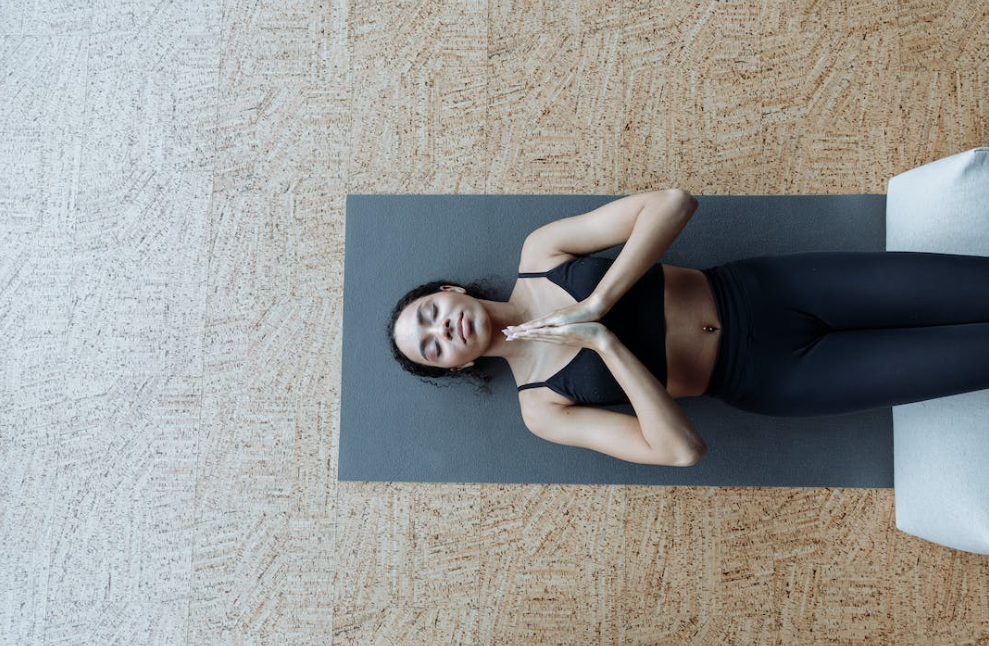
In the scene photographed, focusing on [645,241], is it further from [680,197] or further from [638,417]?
[638,417]

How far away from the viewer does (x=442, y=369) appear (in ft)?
6.68

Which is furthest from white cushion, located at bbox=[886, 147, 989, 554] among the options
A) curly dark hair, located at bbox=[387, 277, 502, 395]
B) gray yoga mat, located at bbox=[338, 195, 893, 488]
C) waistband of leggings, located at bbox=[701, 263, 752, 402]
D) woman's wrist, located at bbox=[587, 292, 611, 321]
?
curly dark hair, located at bbox=[387, 277, 502, 395]

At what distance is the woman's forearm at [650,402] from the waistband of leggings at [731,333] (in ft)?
0.77

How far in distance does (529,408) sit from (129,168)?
181 centimetres

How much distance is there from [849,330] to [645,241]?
0.71 meters

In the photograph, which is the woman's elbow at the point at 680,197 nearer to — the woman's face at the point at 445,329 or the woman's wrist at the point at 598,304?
the woman's wrist at the point at 598,304

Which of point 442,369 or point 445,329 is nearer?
point 445,329

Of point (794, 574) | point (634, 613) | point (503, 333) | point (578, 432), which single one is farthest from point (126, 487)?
point (794, 574)

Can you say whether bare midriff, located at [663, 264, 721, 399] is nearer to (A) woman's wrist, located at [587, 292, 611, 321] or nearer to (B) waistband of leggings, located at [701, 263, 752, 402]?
(B) waistband of leggings, located at [701, 263, 752, 402]

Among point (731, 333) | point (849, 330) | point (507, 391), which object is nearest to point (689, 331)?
point (731, 333)

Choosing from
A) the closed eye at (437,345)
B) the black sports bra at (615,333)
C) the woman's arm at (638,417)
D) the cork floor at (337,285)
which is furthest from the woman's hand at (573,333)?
the cork floor at (337,285)

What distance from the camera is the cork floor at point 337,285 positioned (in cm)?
214

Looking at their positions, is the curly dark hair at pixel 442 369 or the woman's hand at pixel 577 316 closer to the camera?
the woman's hand at pixel 577 316

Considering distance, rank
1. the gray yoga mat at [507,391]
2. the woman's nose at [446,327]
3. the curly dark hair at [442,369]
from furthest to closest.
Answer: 1. the gray yoga mat at [507,391]
2. the curly dark hair at [442,369]
3. the woman's nose at [446,327]
